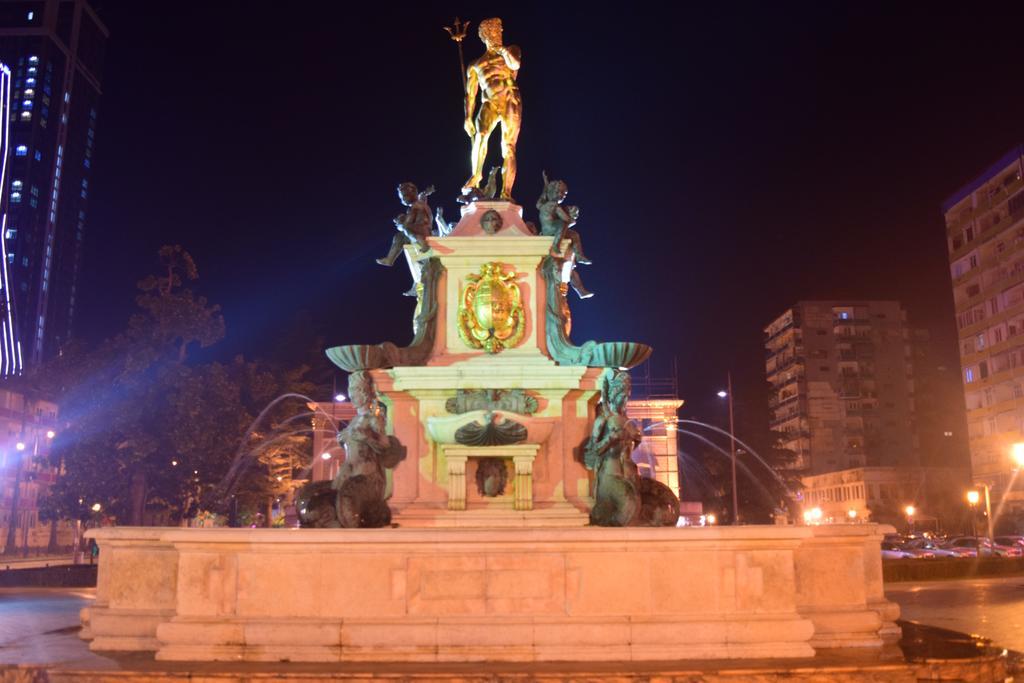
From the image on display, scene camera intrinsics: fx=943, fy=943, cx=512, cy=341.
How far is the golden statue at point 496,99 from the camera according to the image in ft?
51.1

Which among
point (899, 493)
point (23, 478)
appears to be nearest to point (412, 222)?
point (23, 478)

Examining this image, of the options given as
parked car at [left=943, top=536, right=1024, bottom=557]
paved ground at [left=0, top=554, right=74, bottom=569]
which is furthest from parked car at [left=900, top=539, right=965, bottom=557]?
paved ground at [left=0, top=554, right=74, bottom=569]

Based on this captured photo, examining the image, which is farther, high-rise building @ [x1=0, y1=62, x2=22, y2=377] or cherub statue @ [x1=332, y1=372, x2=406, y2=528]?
high-rise building @ [x1=0, y1=62, x2=22, y2=377]

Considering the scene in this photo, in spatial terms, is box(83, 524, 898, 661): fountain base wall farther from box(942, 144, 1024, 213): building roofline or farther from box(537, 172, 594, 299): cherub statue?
box(942, 144, 1024, 213): building roofline

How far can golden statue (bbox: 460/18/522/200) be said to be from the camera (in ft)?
51.1

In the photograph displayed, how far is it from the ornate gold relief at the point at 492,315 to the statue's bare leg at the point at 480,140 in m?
2.12

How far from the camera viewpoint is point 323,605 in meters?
8.60

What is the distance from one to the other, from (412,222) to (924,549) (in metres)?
36.3


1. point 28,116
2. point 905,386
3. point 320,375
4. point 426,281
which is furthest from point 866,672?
point 28,116

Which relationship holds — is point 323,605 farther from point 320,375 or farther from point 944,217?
point 944,217

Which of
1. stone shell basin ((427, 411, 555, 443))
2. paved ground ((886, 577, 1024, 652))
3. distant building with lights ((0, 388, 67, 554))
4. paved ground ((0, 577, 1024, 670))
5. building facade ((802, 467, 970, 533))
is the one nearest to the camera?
paved ground ((0, 577, 1024, 670))

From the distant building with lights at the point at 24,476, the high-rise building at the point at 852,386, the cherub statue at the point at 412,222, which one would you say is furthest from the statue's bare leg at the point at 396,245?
the high-rise building at the point at 852,386

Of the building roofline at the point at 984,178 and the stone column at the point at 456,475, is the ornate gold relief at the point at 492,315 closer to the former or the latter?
the stone column at the point at 456,475

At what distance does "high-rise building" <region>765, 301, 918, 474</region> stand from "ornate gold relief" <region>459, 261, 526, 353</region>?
95818 millimetres
